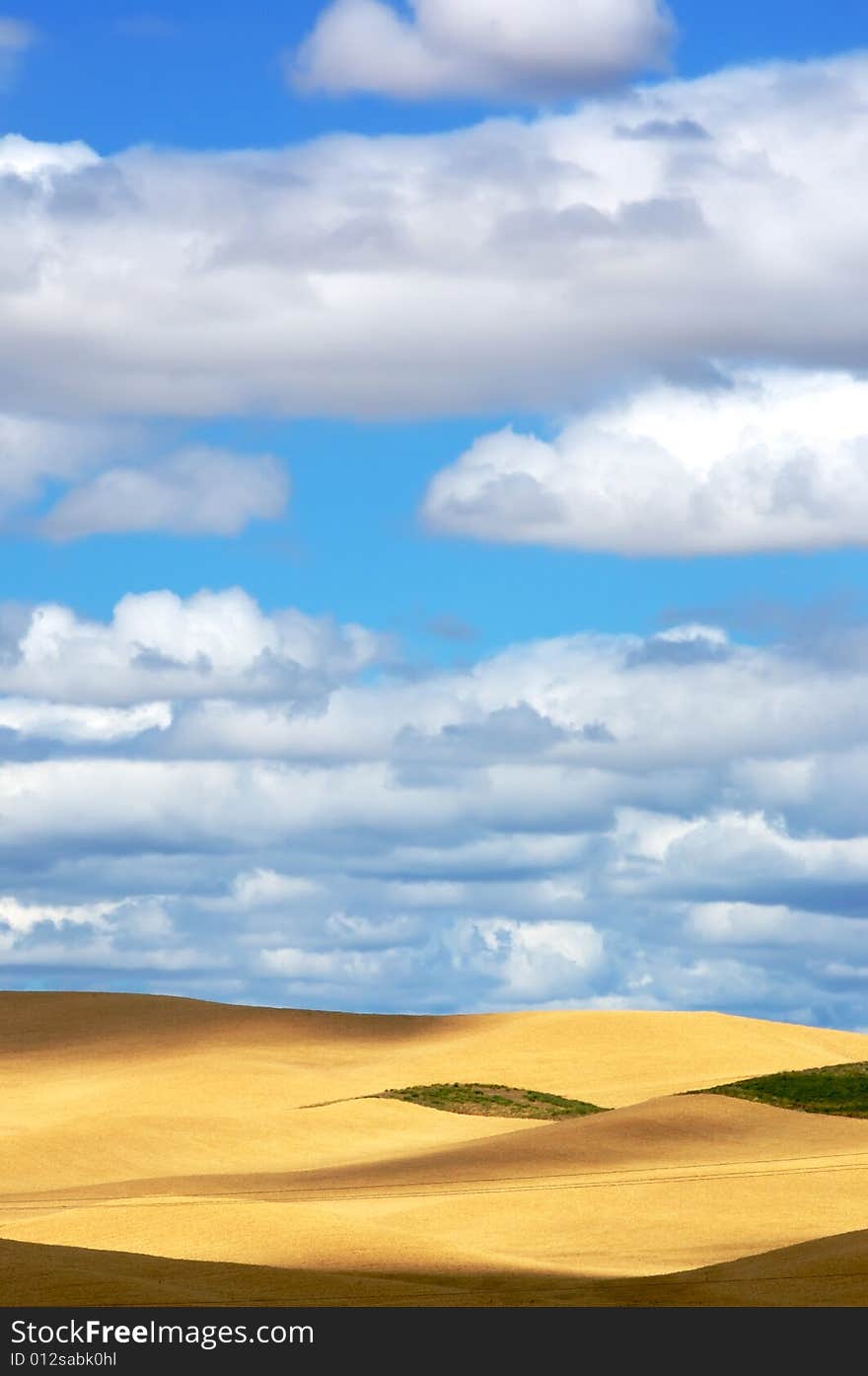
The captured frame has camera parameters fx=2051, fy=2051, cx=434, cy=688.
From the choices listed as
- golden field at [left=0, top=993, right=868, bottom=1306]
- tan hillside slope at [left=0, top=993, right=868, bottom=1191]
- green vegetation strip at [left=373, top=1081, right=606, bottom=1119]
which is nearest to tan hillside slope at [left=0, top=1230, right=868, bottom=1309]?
golden field at [left=0, top=993, right=868, bottom=1306]

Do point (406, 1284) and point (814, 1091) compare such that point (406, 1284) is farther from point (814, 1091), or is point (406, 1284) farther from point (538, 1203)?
point (814, 1091)

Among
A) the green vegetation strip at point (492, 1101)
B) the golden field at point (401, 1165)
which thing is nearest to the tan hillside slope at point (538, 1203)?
the golden field at point (401, 1165)

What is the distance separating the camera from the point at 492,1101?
187ft

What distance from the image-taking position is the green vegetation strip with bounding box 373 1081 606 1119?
5572 cm

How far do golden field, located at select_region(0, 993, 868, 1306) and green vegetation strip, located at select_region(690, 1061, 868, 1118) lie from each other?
116cm

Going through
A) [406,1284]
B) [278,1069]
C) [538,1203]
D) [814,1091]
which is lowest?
[406,1284]

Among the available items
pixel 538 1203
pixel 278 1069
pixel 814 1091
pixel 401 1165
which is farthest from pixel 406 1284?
pixel 278 1069

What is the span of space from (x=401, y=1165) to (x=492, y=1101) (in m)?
13.0

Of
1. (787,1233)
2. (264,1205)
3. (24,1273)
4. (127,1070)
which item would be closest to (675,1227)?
(787,1233)

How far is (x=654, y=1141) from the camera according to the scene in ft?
147

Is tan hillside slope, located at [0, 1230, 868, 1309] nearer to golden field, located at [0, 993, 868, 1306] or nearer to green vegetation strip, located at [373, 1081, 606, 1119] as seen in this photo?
golden field, located at [0, 993, 868, 1306]

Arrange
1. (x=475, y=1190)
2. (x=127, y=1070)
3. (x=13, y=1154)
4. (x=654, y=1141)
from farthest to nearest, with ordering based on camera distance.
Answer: (x=127, y=1070) → (x=13, y=1154) → (x=654, y=1141) → (x=475, y=1190)
